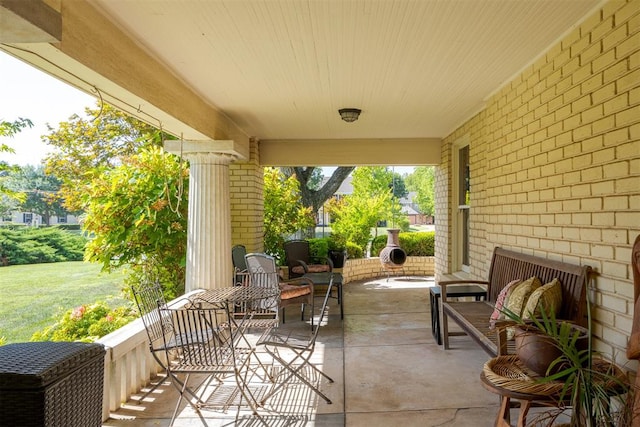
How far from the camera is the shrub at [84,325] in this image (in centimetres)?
460

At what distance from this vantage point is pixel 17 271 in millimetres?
5602

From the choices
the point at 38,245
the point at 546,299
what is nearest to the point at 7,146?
the point at 38,245

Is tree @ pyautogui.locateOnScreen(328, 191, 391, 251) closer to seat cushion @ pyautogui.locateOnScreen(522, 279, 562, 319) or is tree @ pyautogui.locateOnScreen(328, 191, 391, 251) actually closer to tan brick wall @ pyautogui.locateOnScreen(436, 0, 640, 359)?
tan brick wall @ pyautogui.locateOnScreen(436, 0, 640, 359)

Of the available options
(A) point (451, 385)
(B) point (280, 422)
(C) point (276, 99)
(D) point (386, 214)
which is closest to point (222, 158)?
(C) point (276, 99)

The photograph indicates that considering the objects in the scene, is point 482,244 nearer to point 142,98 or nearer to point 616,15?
point 616,15

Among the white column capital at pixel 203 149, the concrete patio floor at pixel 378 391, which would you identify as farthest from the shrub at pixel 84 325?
the white column capital at pixel 203 149

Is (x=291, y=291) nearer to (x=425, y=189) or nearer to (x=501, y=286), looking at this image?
(x=501, y=286)

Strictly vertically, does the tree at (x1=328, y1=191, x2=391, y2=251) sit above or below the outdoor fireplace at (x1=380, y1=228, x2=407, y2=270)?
above

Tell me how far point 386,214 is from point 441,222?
602 centimetres

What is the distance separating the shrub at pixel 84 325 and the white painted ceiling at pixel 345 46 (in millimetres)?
2889

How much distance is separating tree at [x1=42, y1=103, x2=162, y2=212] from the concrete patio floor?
6434 millimetres

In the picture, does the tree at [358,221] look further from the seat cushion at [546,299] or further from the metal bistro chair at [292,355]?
the seat cushion at [546,299]

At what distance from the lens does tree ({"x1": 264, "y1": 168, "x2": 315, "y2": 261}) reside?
7598 millimetres

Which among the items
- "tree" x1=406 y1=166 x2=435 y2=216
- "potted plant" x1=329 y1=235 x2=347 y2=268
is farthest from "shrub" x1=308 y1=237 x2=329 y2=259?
"tree" x1=406 y1=166 x2=435 y2=216
